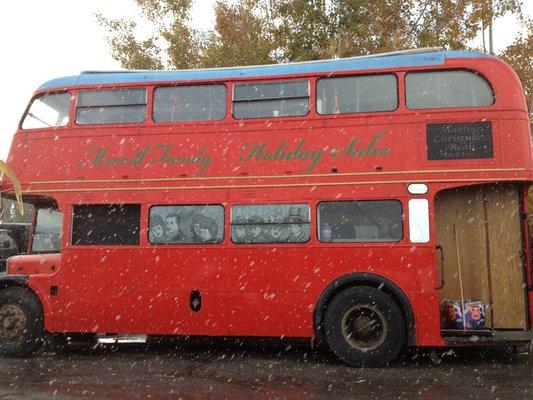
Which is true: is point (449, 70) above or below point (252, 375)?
above

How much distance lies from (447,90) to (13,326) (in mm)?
6657

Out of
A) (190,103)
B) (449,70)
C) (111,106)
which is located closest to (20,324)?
(111,106)

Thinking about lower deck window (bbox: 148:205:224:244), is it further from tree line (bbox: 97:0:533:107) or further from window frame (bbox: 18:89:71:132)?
tree line (bbox: 97:0:533:107)

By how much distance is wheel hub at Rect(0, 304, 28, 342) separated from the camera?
7.65 meters

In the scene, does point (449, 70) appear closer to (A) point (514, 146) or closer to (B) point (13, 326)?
(A) point (514, 146)

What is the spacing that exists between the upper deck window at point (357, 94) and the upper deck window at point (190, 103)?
54.8 inches

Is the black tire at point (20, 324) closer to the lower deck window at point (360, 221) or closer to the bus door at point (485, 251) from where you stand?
the lower deck window at point (360, 221)

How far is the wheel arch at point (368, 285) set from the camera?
678 centimetres

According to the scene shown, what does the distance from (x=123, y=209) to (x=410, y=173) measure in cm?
391

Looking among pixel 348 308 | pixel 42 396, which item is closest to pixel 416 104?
pixel 348 308

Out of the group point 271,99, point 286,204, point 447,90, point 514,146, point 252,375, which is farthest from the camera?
point 271,99

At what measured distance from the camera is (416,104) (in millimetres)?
7129

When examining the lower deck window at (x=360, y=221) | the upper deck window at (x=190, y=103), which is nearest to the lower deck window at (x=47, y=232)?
the upper deck window at (x=190, y=103)

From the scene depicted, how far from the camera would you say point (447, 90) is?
23.2ft
